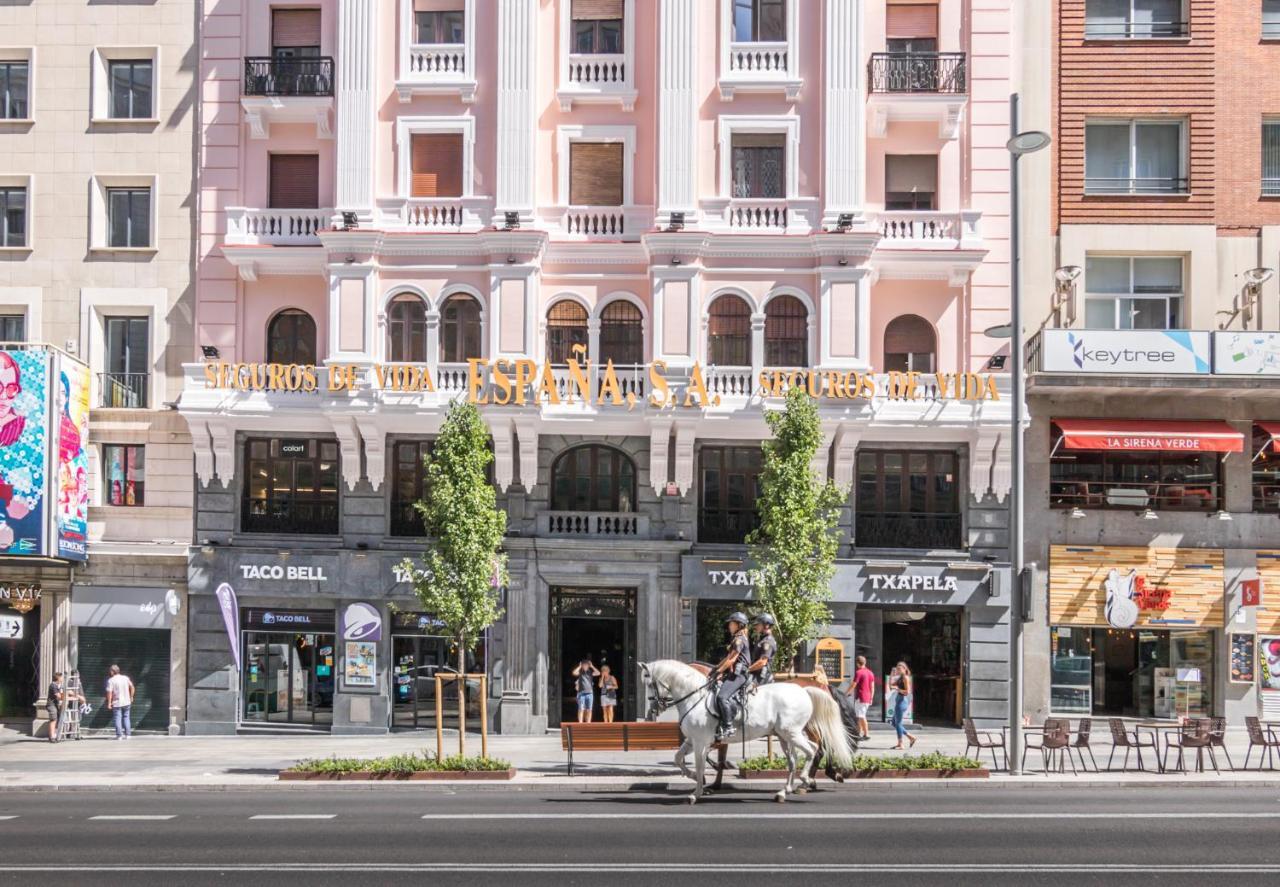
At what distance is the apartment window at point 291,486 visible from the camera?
105ft

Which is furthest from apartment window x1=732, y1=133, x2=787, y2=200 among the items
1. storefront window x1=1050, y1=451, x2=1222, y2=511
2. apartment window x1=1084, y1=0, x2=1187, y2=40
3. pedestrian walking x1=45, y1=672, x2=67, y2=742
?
pedestrian walking x1=45, y1=672, x2=67, y2=742

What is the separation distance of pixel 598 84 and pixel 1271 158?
16749 millimetres

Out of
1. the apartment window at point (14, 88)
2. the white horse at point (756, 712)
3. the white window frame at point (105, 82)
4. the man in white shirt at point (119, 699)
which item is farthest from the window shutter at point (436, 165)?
the white horse at point (756, 712)

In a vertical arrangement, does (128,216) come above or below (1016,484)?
above

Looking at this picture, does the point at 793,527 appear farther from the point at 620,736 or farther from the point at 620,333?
the point at 620,333

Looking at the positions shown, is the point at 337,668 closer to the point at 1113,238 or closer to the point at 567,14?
the point at 567,14

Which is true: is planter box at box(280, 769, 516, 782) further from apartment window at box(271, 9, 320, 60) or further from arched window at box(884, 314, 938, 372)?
apartment window at box(271, 9, 320, 60)

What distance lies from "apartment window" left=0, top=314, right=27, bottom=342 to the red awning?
25.9m

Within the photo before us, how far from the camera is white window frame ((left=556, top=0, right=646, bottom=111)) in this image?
3150cm

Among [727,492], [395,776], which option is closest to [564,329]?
[727,492]

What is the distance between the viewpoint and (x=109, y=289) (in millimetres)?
32438

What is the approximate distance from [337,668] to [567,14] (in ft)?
55.9

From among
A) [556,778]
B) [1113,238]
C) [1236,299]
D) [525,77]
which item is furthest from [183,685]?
[1236,299]

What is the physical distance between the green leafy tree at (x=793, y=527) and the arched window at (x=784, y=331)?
18.4 ft
